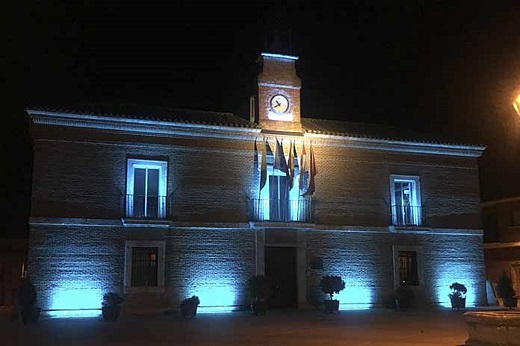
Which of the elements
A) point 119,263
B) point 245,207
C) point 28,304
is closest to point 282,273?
point 245,207

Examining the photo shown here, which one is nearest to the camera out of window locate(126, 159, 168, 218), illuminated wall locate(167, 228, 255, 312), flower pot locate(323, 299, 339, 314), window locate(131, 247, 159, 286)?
window locate(131, 247, 159, 286)

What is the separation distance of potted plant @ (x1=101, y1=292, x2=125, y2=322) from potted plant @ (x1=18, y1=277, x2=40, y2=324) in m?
1.84

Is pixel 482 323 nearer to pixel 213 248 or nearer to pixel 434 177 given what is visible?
pixel 213 248

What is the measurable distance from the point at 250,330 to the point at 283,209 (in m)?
7.70

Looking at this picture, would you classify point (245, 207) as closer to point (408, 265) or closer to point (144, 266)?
point (144, 266)

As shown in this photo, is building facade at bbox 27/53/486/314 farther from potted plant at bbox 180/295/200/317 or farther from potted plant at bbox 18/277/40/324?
potted plant at bbox 180/295/200/317

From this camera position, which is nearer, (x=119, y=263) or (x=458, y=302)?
(x=119, y=263)

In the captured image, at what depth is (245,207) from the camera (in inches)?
827

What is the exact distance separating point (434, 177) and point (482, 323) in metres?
14.5

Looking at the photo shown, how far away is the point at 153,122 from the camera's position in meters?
20.1

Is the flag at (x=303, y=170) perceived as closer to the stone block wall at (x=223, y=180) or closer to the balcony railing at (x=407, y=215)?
the stone block wall at (x=223, y=180)

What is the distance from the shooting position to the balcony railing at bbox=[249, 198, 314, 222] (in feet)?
69.1

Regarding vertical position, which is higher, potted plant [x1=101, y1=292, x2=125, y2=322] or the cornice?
the cornice

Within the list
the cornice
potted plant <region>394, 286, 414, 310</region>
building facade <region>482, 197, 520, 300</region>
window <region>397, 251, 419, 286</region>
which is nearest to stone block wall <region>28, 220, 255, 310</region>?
the cornice
